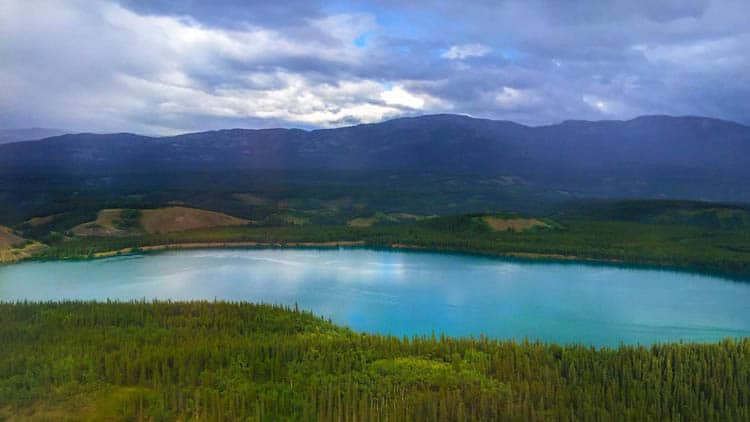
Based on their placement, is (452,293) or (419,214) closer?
(452,293)

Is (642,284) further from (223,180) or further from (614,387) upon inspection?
(223,180)

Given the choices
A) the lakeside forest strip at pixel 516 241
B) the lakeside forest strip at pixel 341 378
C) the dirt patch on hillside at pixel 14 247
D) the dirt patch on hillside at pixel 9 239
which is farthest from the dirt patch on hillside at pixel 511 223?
the dirt patch on hillside at pixel 9 239

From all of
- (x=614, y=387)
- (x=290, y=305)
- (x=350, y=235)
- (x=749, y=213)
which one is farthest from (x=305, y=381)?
(x=749, y=213)

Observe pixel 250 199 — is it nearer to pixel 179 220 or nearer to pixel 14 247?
pixel 179 220

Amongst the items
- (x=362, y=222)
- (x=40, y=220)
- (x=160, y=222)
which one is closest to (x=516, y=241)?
(x=362, y=222)

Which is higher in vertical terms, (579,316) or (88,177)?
(88,177)
